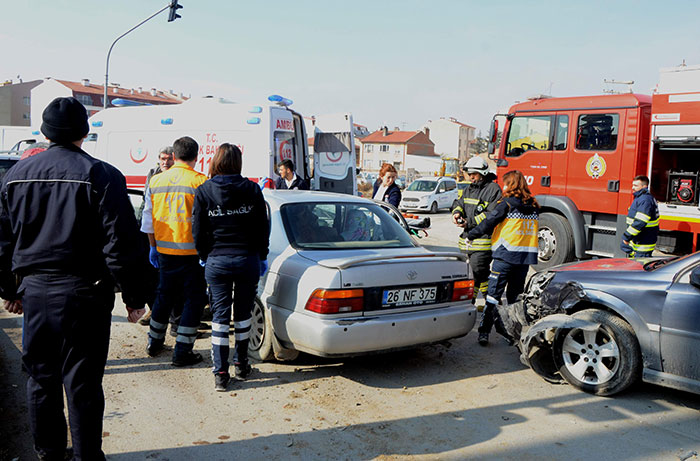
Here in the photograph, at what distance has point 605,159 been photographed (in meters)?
9.45

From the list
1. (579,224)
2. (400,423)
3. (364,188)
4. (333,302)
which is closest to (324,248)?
(333,302)

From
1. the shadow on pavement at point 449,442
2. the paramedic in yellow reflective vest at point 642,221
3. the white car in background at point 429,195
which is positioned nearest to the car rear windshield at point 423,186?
the white car in background at point 429,195

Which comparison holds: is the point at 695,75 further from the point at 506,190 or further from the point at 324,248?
the point at 324,248

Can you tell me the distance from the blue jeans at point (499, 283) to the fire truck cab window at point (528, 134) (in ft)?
16.8

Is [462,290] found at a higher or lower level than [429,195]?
lower

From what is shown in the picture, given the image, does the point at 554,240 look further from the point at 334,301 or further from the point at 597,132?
the point at 334,301

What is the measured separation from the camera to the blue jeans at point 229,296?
4.42 metres

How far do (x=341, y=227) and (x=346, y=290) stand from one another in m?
1.17

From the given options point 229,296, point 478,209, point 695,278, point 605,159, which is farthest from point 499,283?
point 605,159

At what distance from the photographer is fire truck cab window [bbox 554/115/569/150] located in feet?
32.7

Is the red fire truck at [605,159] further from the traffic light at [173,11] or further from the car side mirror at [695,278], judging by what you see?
the traffic light at [173,11]

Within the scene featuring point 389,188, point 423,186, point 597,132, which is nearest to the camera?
point 389,188

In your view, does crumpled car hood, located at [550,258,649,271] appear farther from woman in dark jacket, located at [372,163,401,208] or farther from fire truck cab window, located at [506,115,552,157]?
fire truck cab window, located at [506,115,552,157]

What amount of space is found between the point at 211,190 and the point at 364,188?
103 feet
